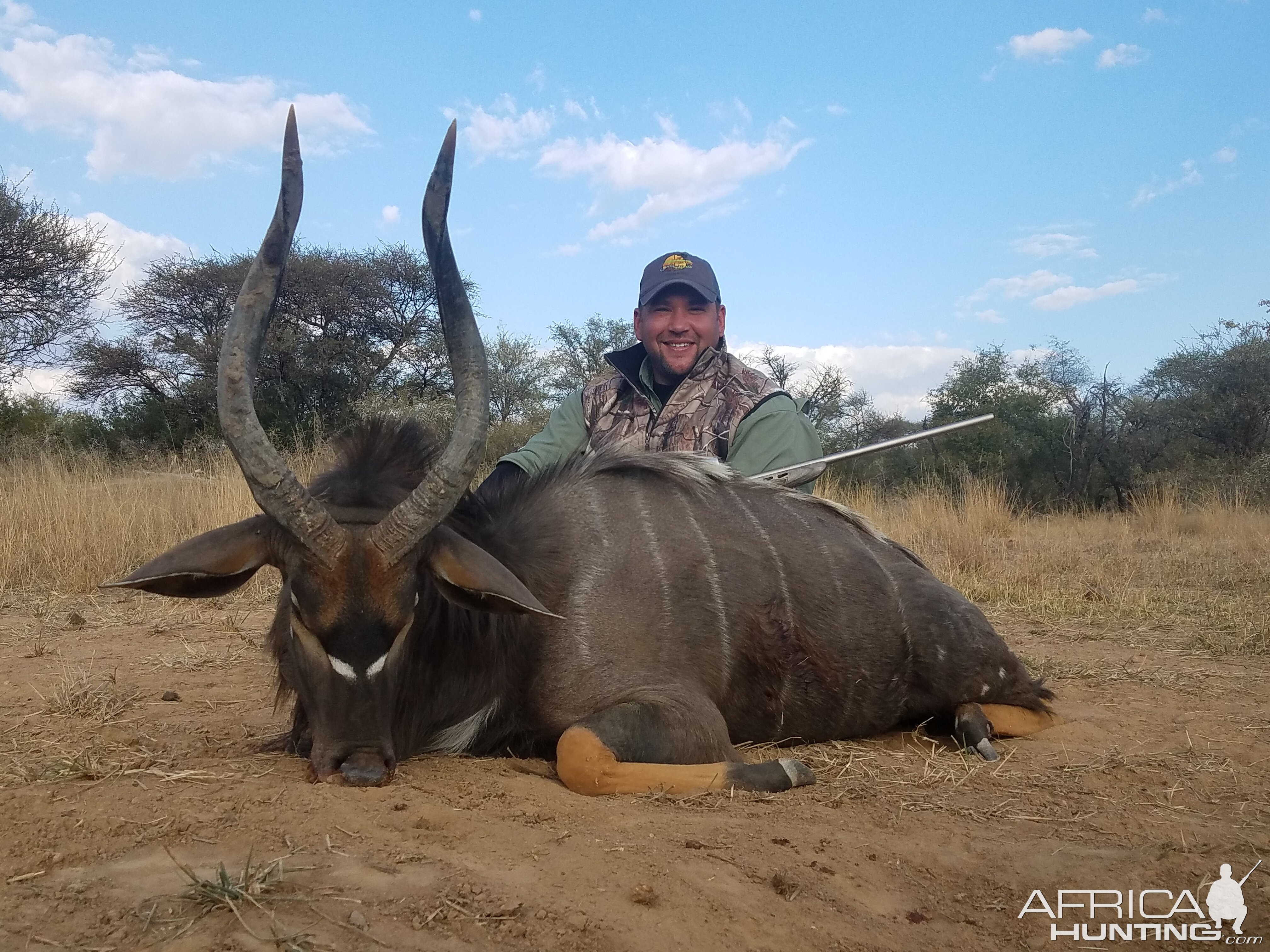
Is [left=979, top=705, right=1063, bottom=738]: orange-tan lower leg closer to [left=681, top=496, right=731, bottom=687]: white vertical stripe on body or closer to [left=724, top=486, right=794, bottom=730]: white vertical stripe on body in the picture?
[left=724, top=486, right=794, bottom=730]: white vertical stripe on body

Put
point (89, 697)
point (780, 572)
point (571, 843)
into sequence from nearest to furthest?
point (571, 843) → point (89, 697) → point (780, 572)

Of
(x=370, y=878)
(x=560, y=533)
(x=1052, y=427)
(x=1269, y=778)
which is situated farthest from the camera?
(x=1052, y=427)

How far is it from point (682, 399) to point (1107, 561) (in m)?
6.84

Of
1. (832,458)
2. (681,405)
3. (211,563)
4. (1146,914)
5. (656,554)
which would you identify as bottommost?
(1146,914)

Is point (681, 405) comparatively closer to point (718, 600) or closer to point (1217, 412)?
point (718, 600)

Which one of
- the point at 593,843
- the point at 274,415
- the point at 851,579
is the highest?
the point at 274,415

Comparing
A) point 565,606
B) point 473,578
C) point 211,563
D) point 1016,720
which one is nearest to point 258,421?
point 211,563

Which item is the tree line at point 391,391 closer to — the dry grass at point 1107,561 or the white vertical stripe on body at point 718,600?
the dry grass at point 1107,561

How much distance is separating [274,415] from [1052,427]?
16.2 m

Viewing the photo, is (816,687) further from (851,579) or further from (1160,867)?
(1160,867)

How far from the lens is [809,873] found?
232 centimetres

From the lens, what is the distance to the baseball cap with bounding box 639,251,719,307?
5.70 m

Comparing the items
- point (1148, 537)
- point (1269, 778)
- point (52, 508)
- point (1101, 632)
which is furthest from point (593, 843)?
point (1148, 537)

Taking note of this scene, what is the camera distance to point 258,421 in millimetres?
3082
